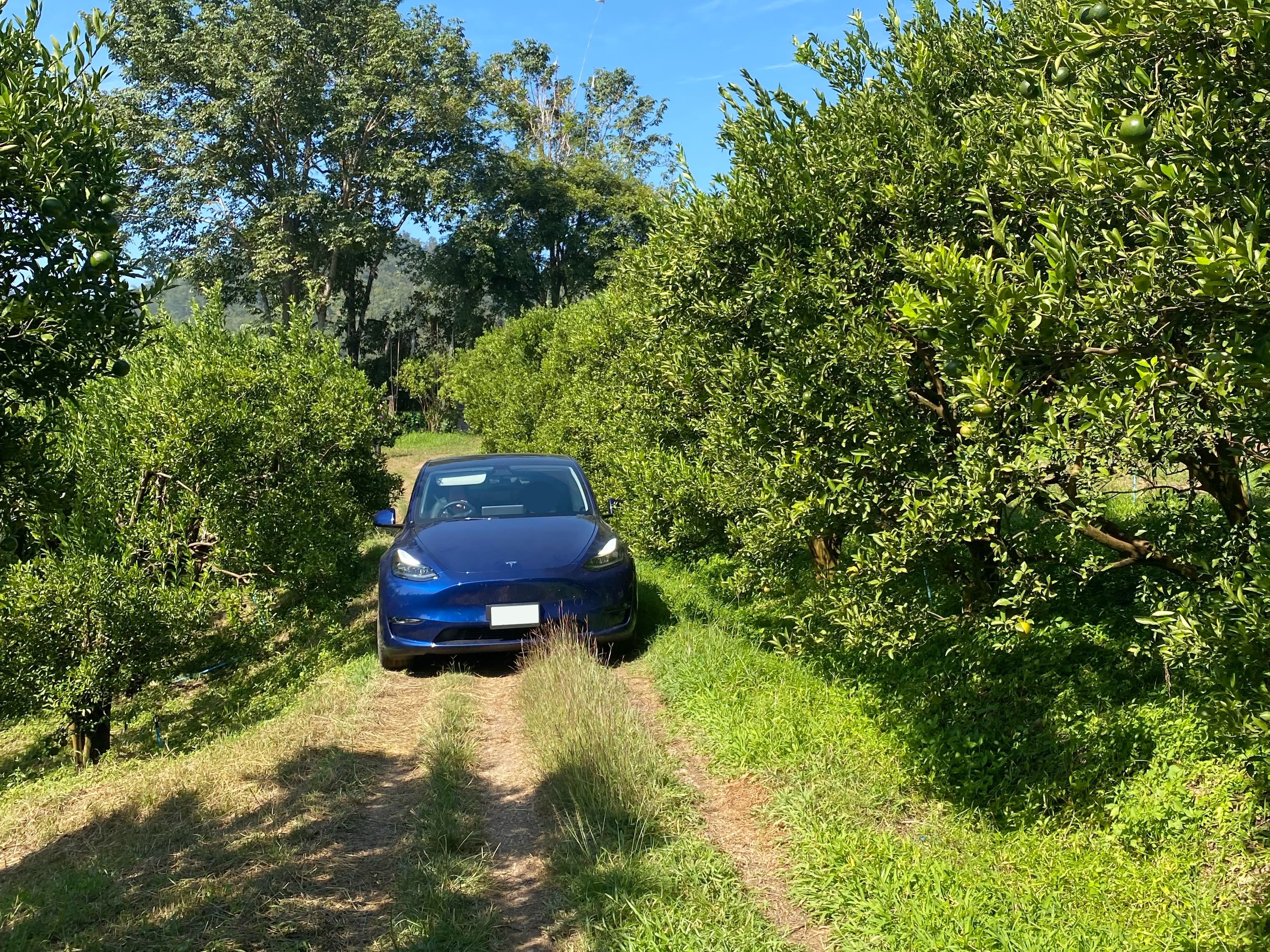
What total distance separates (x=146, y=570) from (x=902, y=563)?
650cm

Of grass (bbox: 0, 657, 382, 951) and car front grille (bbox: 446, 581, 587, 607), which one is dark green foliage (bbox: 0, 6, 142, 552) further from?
car front grille (bbox: 446, 581, 587, 607)

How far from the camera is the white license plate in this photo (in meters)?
7.00

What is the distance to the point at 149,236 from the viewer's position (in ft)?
118

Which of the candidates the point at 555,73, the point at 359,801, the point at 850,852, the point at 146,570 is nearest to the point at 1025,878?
the point at 850,852

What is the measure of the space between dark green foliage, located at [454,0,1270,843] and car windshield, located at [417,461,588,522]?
70.4 inches

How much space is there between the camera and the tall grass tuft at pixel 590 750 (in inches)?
174

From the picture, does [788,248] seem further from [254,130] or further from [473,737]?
→ [254,130]

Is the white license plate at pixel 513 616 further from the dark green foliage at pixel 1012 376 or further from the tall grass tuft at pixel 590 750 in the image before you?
the dark green foliage at pixel 1012 376

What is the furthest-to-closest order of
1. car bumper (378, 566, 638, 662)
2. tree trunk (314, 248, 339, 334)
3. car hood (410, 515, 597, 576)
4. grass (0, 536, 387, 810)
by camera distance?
tree trunk (314, 248, 339, 334), grass (0, 536, 387, 810), car hood (410, 515, 597, 576), car bumper (378, 566, 638, 662)

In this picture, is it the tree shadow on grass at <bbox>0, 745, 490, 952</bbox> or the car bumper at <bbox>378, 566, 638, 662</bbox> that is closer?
the tree shadow on grass at <bbox>0, 745, 490, 952</bbox>

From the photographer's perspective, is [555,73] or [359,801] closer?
[359,801]

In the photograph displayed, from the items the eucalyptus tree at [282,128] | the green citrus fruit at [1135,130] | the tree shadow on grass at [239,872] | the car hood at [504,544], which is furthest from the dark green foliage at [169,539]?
the eucalyptus tree at [282,128]

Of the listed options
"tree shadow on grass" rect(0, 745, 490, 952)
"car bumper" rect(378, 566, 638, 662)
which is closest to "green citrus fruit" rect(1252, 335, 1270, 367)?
"tree shadow on grass" rect(0, 745, 490, 952)

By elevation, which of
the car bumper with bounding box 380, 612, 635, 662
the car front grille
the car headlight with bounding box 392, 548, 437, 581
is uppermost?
the car headlight with bounding box 392, 548, 437, 581
